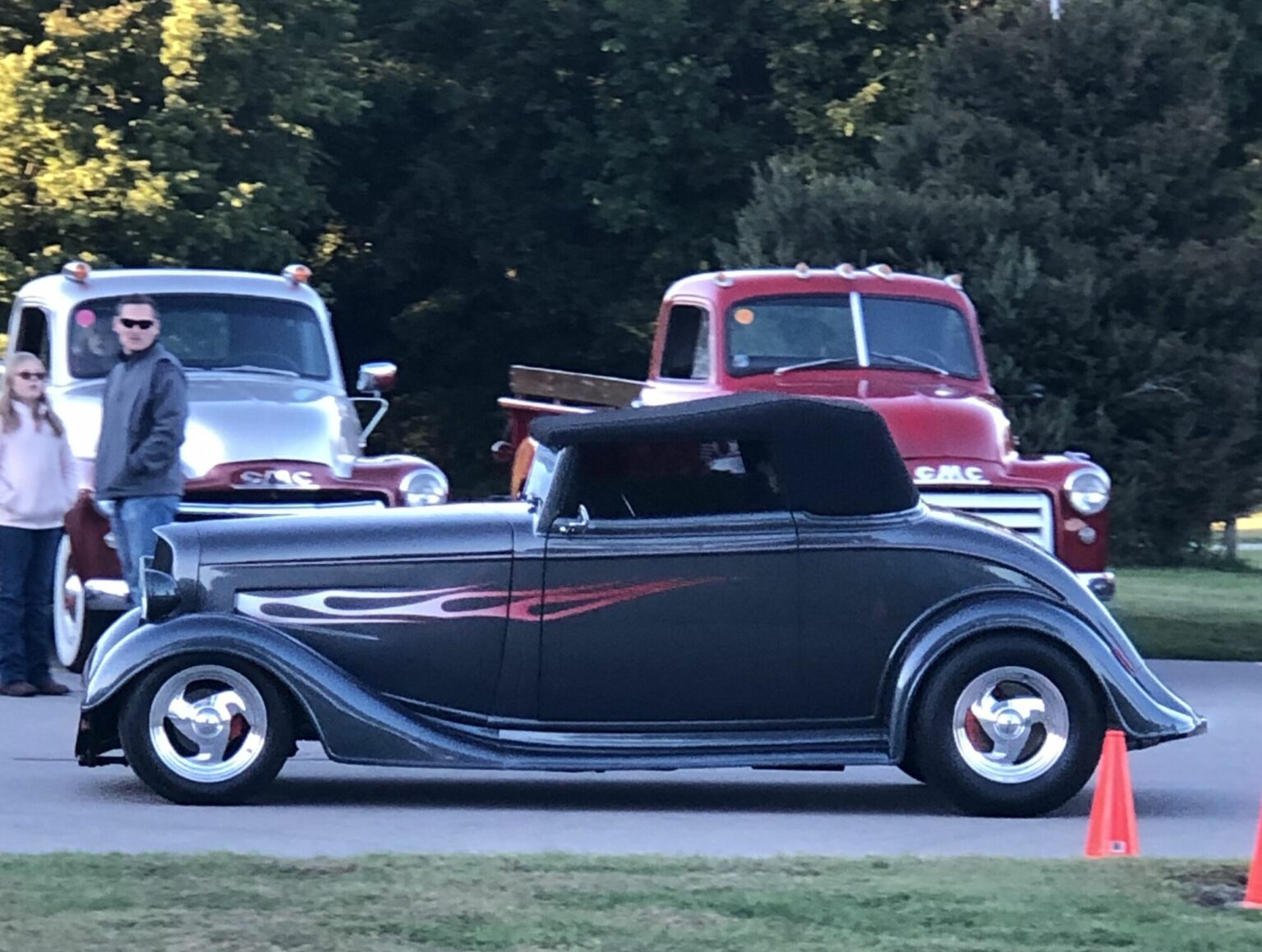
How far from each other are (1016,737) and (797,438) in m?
1.42

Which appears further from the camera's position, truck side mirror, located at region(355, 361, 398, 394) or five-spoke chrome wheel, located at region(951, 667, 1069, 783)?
truck side mirror, located at region(355, 361, 398, 394)

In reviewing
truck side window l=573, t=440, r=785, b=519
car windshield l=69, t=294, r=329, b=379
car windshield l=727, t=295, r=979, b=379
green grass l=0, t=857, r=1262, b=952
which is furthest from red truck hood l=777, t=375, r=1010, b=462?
green grass l=0, t=857, r=1262, b=952

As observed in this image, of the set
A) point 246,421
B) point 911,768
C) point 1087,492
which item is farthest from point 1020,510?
point 246,421

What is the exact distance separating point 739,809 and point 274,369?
22.5 feet

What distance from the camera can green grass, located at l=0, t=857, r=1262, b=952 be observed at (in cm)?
623

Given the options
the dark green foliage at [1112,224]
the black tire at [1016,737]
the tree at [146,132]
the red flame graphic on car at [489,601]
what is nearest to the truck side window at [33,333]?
the red flame graphic on car at [489,601]

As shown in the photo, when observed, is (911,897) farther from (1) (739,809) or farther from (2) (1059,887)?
(1) (739,809)

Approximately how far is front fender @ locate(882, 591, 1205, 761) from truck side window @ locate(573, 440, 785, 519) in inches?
29.9

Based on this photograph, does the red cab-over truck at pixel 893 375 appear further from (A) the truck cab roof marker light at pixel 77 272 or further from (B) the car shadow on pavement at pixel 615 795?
(B) the car shadow on pavement at pixel 615 795

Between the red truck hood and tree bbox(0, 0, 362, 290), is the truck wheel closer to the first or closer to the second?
the red truck hood

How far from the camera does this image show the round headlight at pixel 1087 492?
1366cm

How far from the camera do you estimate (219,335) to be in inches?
602

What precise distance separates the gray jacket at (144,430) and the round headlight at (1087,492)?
5032 millimetres

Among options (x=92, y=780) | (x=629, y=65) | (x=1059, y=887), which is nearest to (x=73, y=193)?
(x=629, y=65)
